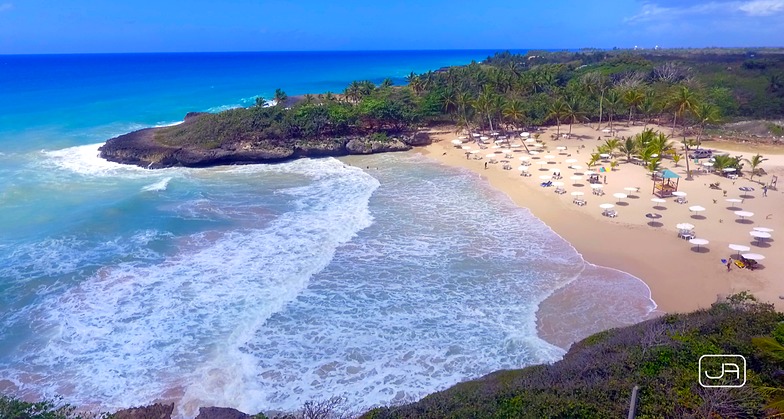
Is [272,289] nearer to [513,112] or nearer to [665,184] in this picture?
[665,184]

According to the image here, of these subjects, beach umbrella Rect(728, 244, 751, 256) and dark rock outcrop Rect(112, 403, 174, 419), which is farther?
beach umbrella Rect(728, 244, 751, 256)

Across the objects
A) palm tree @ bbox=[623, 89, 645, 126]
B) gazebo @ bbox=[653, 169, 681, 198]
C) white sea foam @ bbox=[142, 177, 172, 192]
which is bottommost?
gazebo @ bbox=[653, 169, 681, 198]

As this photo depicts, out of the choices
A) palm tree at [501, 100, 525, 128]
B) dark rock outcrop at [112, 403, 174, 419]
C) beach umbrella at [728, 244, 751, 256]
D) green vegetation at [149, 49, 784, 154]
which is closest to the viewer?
dark rock outcrop at [112, 403, 174, 419]

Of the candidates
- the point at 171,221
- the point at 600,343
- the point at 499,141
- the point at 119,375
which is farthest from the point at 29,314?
the point at 499,141

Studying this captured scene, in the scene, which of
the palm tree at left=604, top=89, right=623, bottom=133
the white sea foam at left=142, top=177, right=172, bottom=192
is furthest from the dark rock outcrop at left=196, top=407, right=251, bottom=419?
the palm tree at left=604, top=89, right=623, bottom=133

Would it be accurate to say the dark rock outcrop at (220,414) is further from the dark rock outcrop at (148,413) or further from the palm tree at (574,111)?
the palm tree at (574,111)

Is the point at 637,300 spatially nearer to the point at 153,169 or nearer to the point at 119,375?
the point at 119,375

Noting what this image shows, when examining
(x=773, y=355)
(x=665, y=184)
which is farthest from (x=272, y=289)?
(x=665, y=184)

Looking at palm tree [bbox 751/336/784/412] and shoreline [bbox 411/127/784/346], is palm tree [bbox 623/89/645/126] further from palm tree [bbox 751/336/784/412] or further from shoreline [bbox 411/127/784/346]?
palm tree [bbox 751/336/784/412]
